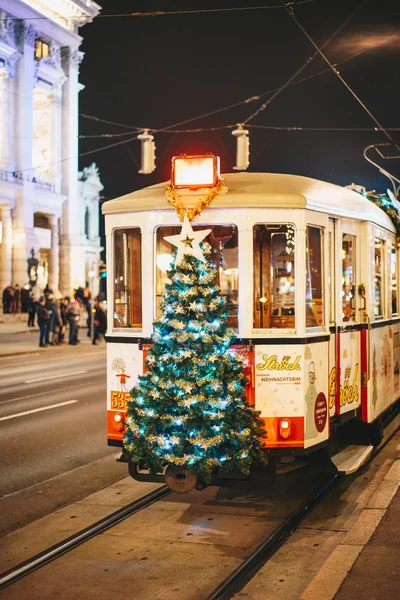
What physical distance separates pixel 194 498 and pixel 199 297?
238 cm

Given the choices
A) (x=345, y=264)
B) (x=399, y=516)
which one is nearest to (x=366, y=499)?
(x=399, y=516)

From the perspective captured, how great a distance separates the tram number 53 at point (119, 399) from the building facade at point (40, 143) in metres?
44.9

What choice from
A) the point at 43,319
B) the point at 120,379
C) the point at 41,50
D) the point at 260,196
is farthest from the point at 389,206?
the point at 41,50

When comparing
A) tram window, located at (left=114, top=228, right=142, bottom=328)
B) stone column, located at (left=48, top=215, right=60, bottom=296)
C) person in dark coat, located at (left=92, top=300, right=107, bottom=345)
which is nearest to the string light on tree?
tram window, located at (left=114, top=228, right=142, bottom=328)

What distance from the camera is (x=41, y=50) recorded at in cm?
5666

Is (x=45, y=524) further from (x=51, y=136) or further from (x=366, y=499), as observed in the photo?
(x=51, y=136)

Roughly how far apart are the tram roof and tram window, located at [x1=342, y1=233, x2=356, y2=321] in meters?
0.36

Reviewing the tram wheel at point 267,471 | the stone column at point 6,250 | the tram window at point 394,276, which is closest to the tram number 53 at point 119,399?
the tram wheel at point 267,471

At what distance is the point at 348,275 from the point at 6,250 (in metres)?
45.5

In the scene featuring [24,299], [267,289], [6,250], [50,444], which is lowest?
[50,444]

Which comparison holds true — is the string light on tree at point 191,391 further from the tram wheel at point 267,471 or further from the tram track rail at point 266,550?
the tram track rail at point 266,550

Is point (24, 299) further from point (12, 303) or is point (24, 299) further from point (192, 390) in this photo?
point (192, 390)

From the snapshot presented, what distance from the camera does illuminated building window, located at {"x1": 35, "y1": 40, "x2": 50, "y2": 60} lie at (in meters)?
56.3

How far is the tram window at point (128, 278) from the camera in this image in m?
7.76
